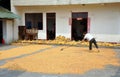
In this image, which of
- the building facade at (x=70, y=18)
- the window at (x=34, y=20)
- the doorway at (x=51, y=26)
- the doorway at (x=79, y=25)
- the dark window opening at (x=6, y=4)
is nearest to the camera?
the building facade at (x=70, y=18)

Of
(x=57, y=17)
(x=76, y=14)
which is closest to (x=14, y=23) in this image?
(x=57, y=17)

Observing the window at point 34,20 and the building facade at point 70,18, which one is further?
the window at point 34,20

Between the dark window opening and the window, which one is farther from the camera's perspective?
the dark window opening

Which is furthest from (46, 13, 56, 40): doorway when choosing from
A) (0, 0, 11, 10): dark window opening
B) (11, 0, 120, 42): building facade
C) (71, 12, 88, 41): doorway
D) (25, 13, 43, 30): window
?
→ (0, 0, 11, 10): dark window opening

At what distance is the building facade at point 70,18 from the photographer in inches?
983

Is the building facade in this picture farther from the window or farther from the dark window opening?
the dark window opening

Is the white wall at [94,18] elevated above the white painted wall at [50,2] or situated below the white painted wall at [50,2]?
below

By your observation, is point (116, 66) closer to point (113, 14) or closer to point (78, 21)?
point (113, 14)

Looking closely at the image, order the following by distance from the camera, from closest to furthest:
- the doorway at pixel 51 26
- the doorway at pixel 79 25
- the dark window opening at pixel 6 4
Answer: the doorway at pixel 79 25
the doorway at pixel 51 26
the dark window opening at pixel 6 4

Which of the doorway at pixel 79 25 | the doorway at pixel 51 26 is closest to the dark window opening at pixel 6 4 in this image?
the doorway at pixel 51 26

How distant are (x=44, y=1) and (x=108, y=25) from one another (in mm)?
6645

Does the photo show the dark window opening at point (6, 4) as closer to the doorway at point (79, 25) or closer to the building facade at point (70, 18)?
the building facade at point (70, 18)

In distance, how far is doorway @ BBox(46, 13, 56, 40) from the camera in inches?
1073

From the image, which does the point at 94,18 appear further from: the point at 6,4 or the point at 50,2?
the point at 6,4
